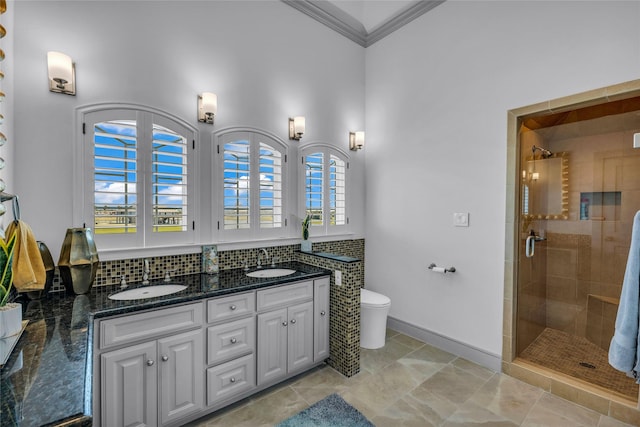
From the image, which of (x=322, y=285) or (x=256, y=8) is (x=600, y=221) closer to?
(x=322, y=285)

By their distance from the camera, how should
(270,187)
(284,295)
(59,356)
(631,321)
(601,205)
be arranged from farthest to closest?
(270,187) < (601,205) < (284,295) < (631,321) < (59,356)

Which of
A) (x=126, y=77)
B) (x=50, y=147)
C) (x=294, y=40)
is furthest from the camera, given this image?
(x=294, y=40)

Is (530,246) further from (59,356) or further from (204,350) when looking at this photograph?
(59,356)

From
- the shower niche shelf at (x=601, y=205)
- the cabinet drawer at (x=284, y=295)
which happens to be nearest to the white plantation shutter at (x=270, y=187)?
the cabinet drawer at (x=284, y=295)

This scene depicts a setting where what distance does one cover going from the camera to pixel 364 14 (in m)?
3.53

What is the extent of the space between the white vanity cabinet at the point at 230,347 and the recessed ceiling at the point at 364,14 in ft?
9.72

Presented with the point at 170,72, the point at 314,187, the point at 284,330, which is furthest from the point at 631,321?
the point at 170,72

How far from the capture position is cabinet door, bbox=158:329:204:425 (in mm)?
1747

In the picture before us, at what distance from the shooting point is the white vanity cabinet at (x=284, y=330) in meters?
2.17

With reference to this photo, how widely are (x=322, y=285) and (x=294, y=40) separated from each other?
2.53 metres

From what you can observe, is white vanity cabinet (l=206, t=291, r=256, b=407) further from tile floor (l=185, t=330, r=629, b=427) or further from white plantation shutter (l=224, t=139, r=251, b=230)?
white plantation shutter (l=224, t=139, r=251, b=230)

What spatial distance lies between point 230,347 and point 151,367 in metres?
0.48

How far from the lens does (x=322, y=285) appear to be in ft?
8.31

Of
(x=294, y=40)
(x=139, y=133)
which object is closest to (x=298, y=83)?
(x=294, y=40)
